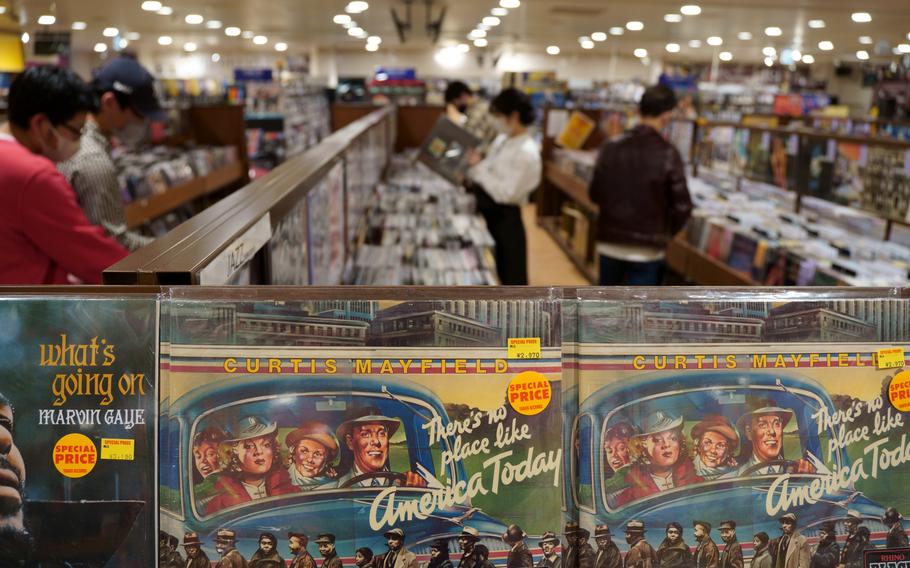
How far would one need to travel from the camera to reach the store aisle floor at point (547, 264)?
7.17m

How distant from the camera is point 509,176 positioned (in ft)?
15.1

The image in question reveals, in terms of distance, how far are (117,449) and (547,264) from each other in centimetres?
703

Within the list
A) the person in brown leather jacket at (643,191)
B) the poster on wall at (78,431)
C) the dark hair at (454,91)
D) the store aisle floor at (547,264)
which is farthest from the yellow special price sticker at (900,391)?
the store aisle floor at (547,264)

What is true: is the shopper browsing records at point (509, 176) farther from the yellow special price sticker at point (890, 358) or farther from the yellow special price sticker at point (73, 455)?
the yellow special price sticker at point (73, 455)

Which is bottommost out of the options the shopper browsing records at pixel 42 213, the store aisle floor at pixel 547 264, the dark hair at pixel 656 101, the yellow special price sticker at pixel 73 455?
the store aisle floor at pixel 547 264

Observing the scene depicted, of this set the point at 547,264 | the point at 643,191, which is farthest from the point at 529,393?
the point at 547,264

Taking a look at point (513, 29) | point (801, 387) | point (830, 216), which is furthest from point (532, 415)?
point (513, 29)

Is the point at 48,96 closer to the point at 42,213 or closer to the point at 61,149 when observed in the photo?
the point at 61,149

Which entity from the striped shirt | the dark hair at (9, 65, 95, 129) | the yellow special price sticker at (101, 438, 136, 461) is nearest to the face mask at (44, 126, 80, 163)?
the dark hair at (9, 65, 95, 129)

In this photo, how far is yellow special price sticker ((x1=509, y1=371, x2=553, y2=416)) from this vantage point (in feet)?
3.26

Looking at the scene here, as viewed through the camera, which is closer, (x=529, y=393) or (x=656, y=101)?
(x=529, y=393)

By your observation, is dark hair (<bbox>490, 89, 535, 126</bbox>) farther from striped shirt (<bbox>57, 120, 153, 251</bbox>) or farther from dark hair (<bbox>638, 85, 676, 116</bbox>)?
striped shirt (<bbox>57, 120, 153, 251</bbox>)

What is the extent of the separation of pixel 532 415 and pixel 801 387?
1.24 feet

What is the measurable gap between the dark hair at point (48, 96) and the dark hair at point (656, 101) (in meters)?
2.46
